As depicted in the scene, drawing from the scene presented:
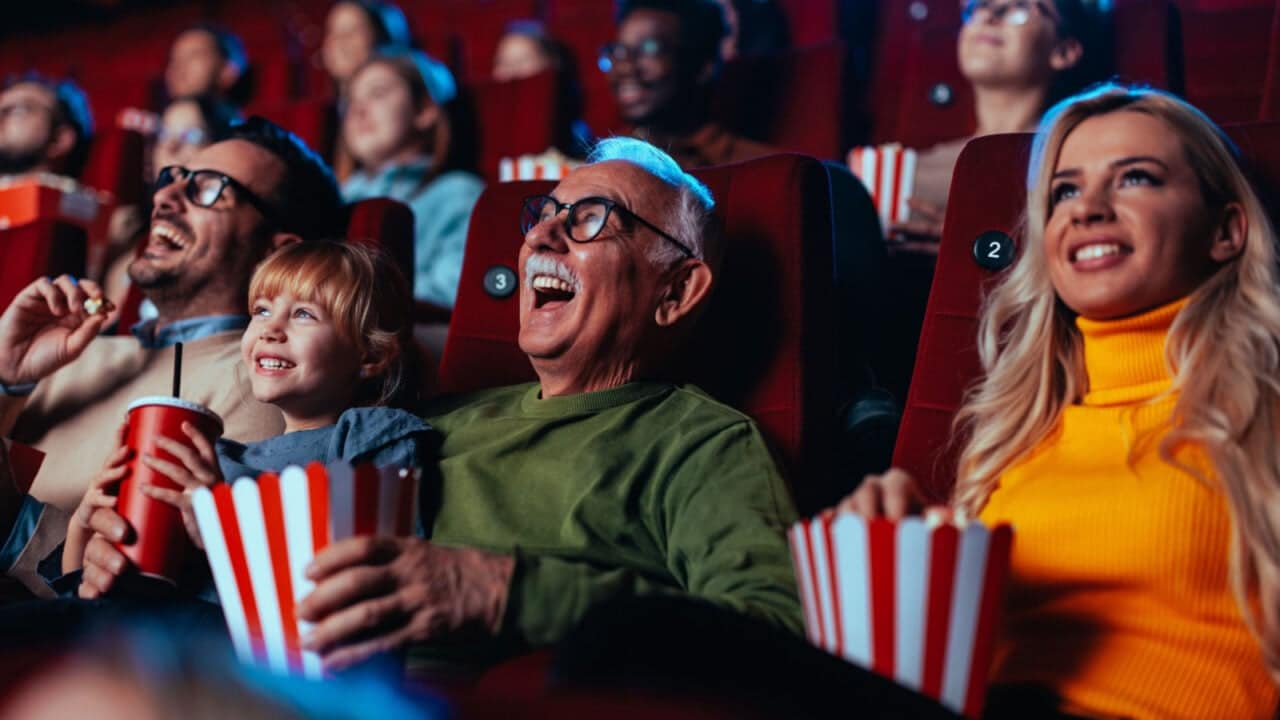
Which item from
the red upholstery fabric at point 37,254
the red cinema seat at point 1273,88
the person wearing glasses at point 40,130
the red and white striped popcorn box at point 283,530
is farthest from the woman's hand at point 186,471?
the person wearing glasses at point 40,130

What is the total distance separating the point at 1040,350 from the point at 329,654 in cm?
54

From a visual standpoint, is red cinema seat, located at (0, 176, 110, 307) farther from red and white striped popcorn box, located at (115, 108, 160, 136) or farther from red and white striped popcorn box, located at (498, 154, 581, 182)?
red and white striped popcorn box, located at (115, 108, 160, 136)

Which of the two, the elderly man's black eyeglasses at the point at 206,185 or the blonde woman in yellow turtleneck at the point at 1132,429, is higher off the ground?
the elderly man's black eyeglasses at the point at 206,185

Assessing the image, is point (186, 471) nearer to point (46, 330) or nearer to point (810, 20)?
point (46, 330)

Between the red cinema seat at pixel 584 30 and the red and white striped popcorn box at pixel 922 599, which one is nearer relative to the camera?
the red and white striped popcorn box at pixel 922 599

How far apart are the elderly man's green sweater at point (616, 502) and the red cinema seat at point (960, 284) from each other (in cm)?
14

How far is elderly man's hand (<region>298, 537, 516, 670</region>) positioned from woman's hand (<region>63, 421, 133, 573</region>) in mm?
273

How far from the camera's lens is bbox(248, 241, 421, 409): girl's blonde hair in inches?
44.8

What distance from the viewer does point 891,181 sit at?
1719mm

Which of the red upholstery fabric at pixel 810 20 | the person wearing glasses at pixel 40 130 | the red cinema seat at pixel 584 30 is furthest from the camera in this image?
the red cinema seat at pixel 584 30

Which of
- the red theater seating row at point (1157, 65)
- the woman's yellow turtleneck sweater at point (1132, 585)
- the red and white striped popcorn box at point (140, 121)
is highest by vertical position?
the red theater seating row at point (1157, 65)

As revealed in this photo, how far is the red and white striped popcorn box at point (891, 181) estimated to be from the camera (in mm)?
1711

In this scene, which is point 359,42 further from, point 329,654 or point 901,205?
point 329,654

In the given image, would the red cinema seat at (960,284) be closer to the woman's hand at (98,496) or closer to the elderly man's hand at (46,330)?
the woman's hand at (98,496)
